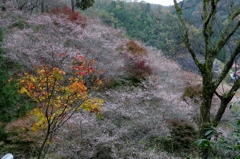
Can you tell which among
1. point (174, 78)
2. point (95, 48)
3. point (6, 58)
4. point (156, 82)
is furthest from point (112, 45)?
point (6, 58)

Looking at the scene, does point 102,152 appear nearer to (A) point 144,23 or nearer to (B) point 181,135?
(B) point 181,135

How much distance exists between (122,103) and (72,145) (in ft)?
10.3

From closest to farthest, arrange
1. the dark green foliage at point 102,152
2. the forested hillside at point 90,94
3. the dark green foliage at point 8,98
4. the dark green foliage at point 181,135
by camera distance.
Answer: the forested hillside at point 90,94 → the dark green foliage at point 8,98 → the dark green foliage at point 102,152 → the dark green foliage at point 181,135

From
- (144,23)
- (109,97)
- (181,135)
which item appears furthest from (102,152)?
(144,23)

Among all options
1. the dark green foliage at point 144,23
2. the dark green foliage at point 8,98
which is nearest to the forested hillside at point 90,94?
the dark green foliage at point 8,98

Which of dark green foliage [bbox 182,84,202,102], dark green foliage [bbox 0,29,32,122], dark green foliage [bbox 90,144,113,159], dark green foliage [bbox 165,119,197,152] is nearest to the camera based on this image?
dark green foliage [bbox 0,29,32,122]

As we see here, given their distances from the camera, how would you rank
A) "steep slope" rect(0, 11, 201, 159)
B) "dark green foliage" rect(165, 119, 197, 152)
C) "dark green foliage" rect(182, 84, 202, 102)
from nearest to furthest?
"steep slope" rect(0, 11, 201, 159), "dark green foliage" rect(165, 119, 197, 152), "dark green foliage" rect(182, 84, 202, 102)

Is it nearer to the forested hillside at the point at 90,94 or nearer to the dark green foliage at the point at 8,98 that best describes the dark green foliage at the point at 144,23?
the forested hillside at the point at 90,94

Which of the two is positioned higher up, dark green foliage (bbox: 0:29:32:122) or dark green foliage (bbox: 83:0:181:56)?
dark green foliage (bbox: 83:0:181:56)

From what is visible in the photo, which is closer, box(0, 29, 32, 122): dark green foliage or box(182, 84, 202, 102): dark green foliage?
box(0, 29, 32, 122): dark green foliage

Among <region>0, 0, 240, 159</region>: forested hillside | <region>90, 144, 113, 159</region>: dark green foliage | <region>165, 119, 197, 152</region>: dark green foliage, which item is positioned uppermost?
<region>0, 0, 240, 159</region>: forested hillside

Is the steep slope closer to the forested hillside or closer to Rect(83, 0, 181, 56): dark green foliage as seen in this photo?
the forested hillside

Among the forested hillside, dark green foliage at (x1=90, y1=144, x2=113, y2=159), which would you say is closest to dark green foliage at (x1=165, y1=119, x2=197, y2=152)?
the forested hillside

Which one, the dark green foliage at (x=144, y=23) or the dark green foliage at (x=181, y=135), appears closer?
the dark green foliage at (x=181, y=135)
